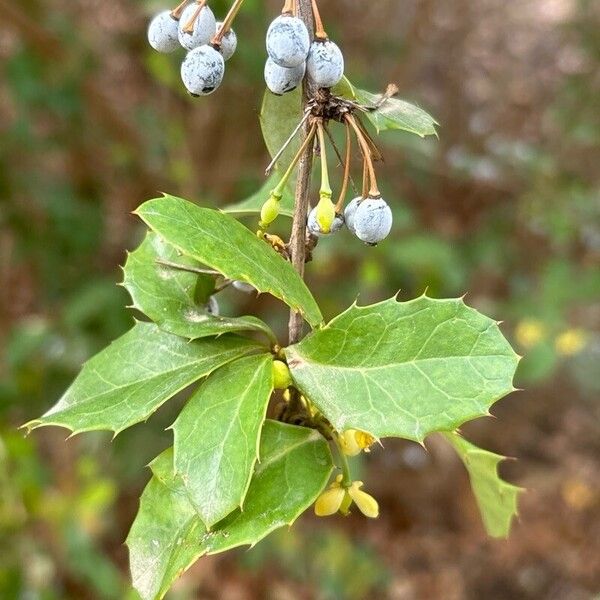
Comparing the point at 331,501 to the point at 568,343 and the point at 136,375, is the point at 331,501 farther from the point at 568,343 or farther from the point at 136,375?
the point at 568,343

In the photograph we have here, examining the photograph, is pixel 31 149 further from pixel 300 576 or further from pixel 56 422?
pixel 56 422

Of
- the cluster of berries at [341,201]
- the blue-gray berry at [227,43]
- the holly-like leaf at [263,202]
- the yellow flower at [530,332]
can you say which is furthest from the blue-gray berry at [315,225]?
the yellow flower at [530,332]

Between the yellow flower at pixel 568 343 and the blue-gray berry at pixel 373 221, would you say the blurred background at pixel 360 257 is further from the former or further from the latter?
the blue-gray berry at pixel 373 221

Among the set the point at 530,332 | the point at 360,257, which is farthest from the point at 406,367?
the point at 530,332

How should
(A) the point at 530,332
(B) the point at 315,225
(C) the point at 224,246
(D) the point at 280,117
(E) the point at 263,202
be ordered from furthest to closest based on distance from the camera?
(A) the point at 530,332 < (E) the point at 263,202 < (D) the point at 280,117 < (B) the point at 315,225 < (C) the point at 224,246

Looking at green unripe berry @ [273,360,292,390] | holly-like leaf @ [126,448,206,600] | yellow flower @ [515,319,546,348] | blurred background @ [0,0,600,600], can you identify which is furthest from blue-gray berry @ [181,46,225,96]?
yellow flower @ [515,319,546,348]

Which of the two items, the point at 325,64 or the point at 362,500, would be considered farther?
the point at 362,500

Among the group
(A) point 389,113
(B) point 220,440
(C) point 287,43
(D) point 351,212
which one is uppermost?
(C) point 287,43
